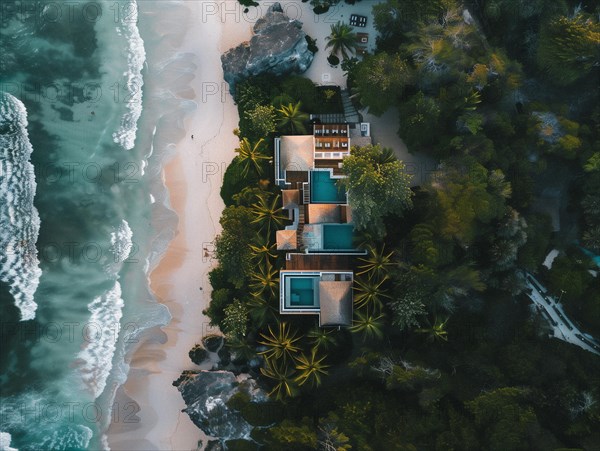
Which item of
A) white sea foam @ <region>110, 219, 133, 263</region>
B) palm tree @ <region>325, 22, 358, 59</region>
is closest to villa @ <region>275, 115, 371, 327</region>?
palm tree @ <region>325, 22, 358, 59</region>

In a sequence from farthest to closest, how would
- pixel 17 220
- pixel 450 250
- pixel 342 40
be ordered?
pixel 17 220 → pixel 342 40 → pixel 450 250

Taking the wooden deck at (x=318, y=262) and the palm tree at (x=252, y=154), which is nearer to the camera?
the wooden deck at (x=318, y=262)

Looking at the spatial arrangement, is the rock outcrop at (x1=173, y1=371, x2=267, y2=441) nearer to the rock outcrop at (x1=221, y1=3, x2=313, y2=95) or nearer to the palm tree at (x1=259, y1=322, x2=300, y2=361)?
the palm tree at (x1=259, y1=322, x2=300, y2=361)

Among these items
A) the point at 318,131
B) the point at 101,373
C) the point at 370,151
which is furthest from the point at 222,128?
the point at 101,373

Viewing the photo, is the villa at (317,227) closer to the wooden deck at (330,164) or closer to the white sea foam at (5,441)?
the wooden deck at (330,164)

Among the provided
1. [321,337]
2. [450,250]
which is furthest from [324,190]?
[321,337]

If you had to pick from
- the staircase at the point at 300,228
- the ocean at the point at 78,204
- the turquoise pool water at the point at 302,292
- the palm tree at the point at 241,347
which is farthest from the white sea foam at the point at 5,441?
the staircase at the point at 300,228

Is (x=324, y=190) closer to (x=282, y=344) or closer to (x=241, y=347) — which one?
(x=282, y=344)
